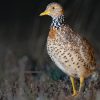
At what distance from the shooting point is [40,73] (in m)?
11.6

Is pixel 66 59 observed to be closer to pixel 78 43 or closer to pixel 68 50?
pixel 68 50

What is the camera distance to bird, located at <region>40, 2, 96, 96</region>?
9719 millimetres

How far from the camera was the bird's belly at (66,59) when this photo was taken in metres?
9.69

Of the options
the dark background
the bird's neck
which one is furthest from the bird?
the dark background

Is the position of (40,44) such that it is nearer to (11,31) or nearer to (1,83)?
(11,31)

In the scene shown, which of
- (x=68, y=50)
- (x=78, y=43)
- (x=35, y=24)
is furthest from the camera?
(x=35, y=24)

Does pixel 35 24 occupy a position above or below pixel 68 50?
above

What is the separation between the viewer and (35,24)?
15.5m

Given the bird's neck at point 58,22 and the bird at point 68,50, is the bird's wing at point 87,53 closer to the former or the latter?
the bird at point 68,50

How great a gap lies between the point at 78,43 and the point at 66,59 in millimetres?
270

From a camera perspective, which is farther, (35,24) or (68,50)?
(35,24)

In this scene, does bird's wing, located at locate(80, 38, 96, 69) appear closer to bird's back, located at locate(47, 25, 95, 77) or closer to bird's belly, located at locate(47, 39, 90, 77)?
bird's back, located at locate(47, 25, 95, 77)

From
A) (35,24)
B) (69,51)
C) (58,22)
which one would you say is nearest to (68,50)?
(69,51)

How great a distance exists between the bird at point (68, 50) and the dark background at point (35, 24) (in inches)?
106
